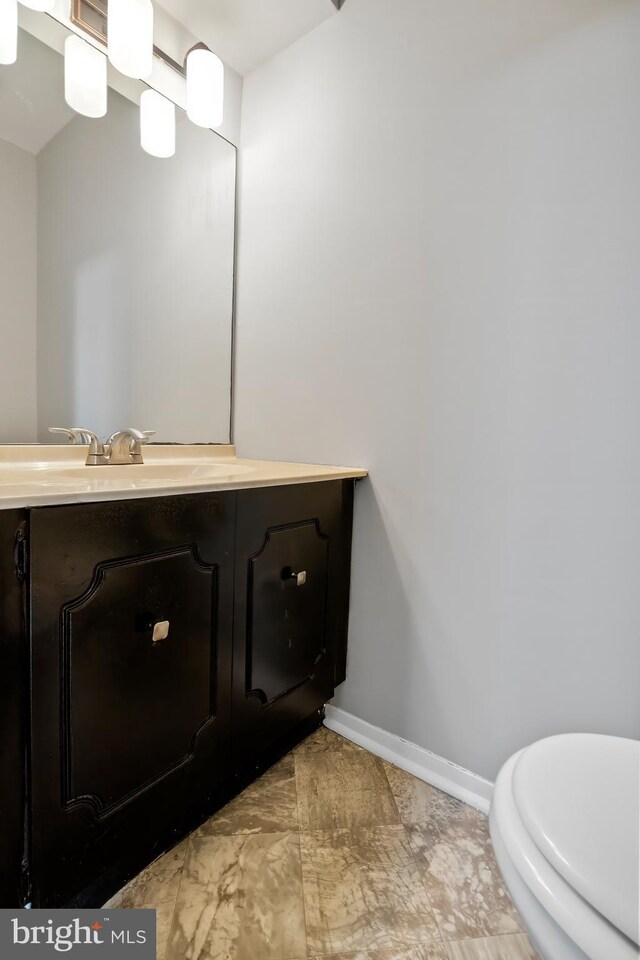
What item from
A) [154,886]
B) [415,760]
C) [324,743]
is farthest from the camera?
[324,743]

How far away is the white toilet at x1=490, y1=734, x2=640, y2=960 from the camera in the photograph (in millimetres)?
451

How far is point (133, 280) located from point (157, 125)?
19.6 inches

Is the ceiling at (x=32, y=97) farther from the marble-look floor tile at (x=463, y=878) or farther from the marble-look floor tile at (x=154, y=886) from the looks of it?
the marble-look floor tile at (x=463, y=878)

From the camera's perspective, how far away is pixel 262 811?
1076mm

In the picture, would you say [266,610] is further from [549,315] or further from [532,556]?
[549,315]

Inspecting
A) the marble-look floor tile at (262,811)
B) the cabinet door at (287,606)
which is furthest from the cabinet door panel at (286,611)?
the marble-look floor tile at (262,811)

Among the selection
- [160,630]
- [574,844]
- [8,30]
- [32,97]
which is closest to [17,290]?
[32,97]

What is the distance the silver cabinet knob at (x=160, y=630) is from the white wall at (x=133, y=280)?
66cm

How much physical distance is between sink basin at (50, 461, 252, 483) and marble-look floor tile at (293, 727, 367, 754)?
2.81ft

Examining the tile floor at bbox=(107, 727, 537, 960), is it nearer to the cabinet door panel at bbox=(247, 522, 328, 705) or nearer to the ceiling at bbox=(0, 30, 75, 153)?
the cabinet door panel at bbox=(247, 522, 328, 705)

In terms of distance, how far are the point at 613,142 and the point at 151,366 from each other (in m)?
1.28

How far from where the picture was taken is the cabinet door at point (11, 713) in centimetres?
61

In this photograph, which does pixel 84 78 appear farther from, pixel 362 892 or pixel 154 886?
pixel 362 892

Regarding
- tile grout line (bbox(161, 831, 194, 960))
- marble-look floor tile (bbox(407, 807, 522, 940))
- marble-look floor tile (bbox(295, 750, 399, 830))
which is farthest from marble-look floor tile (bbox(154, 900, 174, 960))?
marble-look floor tile (bbox(407, 807, 522, 940))
